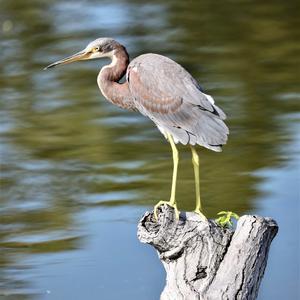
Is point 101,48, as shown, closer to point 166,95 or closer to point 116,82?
point 116,82

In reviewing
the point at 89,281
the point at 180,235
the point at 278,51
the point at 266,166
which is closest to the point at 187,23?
the point at 278,51

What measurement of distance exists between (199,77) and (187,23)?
82.3 inches

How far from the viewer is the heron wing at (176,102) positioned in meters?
4.81

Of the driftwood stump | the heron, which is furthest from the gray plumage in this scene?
the driftwood stump

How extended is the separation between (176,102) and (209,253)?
87 cm

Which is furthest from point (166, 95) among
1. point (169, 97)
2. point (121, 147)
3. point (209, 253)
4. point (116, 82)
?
point (121, 147)

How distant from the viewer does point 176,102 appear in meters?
4.95

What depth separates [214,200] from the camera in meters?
7.29

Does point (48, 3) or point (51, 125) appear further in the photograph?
point (48, 3)

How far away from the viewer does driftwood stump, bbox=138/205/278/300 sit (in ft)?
14.0

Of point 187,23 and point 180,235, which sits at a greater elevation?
point 180,235

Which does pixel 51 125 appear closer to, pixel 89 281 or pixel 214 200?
pixel 214 200

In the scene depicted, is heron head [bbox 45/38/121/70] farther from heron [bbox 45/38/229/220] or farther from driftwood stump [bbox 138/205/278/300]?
driftwood stump [bbox 138/205/278/300]

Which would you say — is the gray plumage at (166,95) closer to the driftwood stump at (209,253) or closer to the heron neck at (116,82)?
the heron neck at (116,82)
